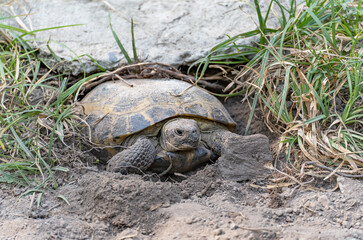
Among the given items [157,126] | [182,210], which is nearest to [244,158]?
[157,126]

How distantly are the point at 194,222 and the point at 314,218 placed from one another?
71 centimetres

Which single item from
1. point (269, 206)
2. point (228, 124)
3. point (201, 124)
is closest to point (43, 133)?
point (201, 124)

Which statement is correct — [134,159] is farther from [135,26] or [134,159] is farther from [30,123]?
[135,26]

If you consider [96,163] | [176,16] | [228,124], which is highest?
[176,16]

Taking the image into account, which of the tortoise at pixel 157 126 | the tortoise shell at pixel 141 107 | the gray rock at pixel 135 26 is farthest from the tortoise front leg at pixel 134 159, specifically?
the gray rock at pixel 135 26

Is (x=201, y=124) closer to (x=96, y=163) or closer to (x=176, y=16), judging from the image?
(x=96, y=163)

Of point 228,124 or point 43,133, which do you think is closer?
point 43,133

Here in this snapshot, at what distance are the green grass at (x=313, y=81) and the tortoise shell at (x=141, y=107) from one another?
321 millimetres

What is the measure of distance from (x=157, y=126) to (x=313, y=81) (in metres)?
1.23

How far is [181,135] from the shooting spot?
3242 millimetres

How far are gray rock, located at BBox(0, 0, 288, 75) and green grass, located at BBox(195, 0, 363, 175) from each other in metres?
0.35

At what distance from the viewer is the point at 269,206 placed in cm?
267

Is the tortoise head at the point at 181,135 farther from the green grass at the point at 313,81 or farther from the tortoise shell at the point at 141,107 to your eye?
the green grass at the point at 313,81

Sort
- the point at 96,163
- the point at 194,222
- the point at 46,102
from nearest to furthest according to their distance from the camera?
the point at 194,222 → the point at 96,163 → the point at 46,102
